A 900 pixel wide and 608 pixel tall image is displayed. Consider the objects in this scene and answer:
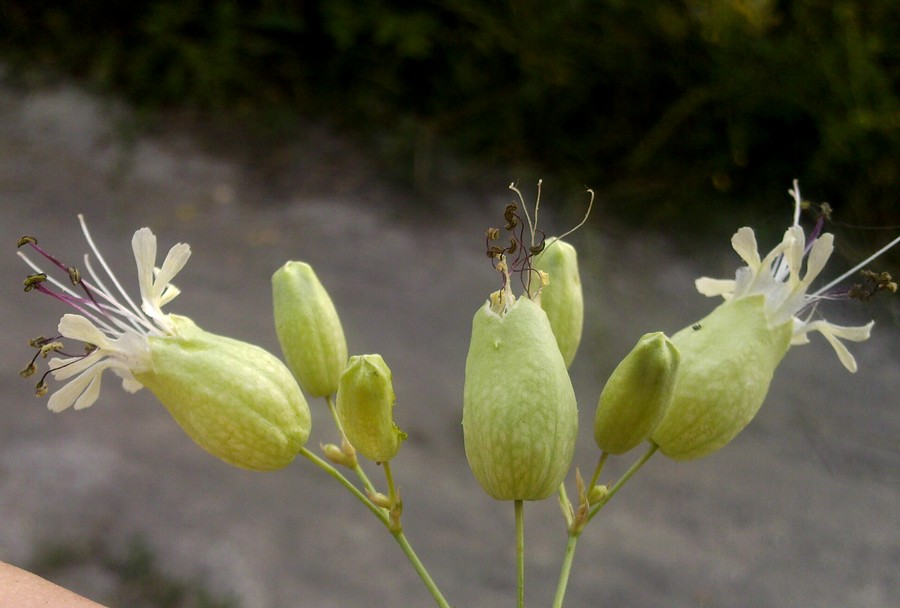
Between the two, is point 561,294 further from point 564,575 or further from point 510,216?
point 564,575

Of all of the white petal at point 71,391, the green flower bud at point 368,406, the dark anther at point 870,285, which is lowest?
the white petal at point 71,391

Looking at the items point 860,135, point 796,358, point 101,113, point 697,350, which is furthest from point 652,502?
point 101,113

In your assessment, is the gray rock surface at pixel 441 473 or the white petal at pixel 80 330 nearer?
the white petal at pixel 80 330

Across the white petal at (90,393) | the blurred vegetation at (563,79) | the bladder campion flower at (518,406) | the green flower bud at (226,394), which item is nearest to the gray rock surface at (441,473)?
the blurred vegetation at (563,79)

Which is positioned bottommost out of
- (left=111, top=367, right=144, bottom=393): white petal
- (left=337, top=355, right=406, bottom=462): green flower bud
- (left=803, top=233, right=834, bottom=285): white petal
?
(left=111, top=367, right=144, bottom=393): white petal

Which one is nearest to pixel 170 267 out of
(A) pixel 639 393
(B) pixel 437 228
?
(A) pixel 639 393

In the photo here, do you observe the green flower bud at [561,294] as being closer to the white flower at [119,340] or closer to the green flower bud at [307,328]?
the green flower bud at [307,328]

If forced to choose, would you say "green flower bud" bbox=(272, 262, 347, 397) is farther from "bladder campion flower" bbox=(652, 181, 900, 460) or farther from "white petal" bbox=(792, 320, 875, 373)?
"white petal" bbox=(792, 320, 875, 373)

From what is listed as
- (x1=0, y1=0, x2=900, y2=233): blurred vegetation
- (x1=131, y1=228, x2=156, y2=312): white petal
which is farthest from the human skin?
(x1=0, y1=0, x2=900, y2=233): blurred vegetation
